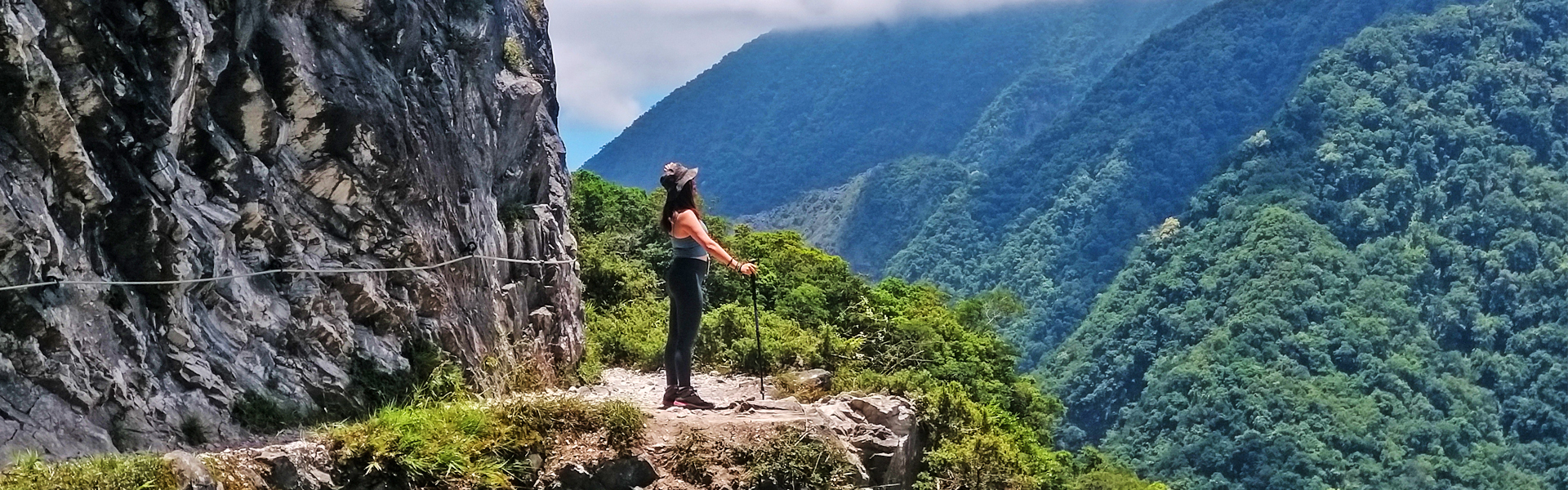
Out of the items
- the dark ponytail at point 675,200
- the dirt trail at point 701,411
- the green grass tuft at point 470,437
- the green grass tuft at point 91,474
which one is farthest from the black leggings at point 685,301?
the green grass tuft at point 91,474

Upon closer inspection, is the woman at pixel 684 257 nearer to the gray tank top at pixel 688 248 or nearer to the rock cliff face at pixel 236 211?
the gray tank top at pixel 688 248

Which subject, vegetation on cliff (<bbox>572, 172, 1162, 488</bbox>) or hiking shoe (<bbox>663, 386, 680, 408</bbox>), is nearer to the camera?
hiking shoe (<bbox>663, 386, 680, 408</bbox>)

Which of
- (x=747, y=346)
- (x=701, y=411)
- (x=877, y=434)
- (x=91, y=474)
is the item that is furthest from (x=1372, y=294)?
(x=91, y=474)

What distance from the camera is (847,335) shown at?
20312 mm

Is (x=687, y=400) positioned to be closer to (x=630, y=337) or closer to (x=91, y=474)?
(x=91, y=474)

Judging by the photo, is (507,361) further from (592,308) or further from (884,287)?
(884,287)

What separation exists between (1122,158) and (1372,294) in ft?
174

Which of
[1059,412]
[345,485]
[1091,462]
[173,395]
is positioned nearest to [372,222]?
[173,395]

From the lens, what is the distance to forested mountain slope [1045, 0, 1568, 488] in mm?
76812

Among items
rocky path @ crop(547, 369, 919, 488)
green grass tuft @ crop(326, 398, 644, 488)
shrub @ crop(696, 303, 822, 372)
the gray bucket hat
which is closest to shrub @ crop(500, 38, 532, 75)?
shrub @ crop(696, 303, 822, 372)

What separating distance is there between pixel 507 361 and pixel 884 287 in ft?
61.6

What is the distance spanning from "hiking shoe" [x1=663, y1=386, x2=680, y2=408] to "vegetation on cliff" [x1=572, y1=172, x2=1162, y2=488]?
102 centimetres

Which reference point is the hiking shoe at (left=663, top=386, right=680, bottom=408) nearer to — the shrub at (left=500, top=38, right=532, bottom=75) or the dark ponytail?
the dark ponytail

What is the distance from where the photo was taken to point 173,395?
6.88 m
